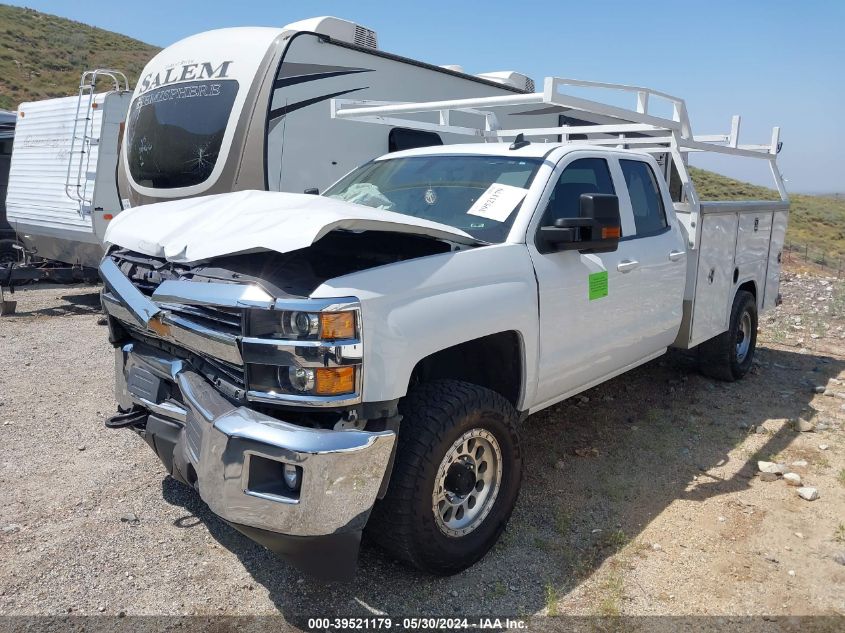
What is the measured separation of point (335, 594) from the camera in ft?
10.2

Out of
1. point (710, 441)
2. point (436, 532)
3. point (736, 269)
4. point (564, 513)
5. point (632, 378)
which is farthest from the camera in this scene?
point (632, 378)

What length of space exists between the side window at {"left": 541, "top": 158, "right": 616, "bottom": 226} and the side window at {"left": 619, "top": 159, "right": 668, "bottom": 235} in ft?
0.93

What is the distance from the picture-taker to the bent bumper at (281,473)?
258cm

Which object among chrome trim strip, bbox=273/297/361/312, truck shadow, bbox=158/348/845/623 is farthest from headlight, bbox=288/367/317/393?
truck shadow, bbox=158/348/845/623

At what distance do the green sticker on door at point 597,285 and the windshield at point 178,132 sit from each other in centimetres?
439

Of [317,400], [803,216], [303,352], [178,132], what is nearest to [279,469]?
[317,400]

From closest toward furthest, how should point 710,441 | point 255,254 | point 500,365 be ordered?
point 255,254 < point 500,365 < point 710,441

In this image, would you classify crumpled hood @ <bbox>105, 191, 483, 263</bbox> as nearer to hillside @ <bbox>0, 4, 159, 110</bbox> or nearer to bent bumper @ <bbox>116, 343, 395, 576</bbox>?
bent bumper @ <bbox>116, 343, 395, 576</bbox>

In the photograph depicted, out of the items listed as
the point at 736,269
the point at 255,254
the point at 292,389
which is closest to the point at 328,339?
the point at 292,389

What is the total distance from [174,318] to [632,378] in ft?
15.4

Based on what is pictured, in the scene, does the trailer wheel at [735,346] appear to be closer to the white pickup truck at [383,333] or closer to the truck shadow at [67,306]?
the white pickup truck at [383,333]

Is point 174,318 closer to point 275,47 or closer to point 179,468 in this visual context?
point 179,468

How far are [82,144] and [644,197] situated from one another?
294 inches

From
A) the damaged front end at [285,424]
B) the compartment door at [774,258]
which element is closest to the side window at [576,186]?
the damaged front end at [285,424]
